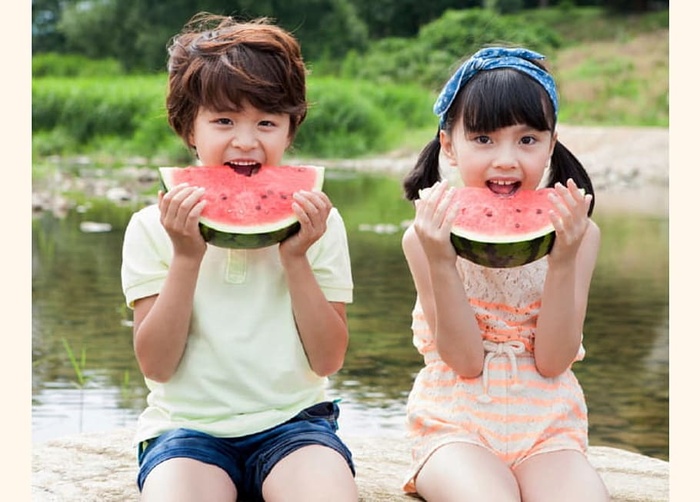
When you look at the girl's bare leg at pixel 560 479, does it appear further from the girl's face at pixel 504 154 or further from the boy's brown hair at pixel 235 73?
the boy's brown hair at pixel 235 73

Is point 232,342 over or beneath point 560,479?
over

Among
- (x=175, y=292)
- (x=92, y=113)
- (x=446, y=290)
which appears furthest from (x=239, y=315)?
(x=92, y=113)

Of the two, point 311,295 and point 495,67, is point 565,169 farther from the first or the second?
point 311,295

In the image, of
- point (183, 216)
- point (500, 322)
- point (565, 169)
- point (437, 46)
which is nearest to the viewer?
point (183, 216)

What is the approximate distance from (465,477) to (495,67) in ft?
3.88

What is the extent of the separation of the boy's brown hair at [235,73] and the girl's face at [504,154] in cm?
49

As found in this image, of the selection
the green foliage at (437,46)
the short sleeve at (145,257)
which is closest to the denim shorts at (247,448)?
the short sleeve at (145,257)

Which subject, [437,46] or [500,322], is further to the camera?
[437,46]

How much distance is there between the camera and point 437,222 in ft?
10.4

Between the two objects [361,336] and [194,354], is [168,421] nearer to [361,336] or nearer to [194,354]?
[194,354]

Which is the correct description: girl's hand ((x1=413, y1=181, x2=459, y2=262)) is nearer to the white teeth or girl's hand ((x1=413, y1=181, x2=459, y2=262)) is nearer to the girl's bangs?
the girl's bangs

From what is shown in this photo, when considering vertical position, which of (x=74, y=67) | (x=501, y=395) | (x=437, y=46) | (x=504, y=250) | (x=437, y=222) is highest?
(x=437, y=222)

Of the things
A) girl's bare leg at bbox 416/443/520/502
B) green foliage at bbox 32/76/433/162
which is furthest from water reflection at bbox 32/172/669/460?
green foliage at bbox 32/76/433/162

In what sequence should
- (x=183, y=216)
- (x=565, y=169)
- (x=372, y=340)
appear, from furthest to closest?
(x=372, y=340)
(x=565, y=169)
(x=183, y=216)
